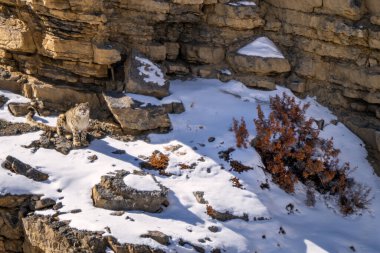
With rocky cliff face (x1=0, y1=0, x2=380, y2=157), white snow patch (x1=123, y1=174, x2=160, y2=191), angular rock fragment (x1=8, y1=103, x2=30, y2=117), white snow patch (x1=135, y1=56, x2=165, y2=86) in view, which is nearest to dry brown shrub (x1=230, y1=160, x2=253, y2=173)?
white snow patch (x1=123, y1=174, x2=160, y2=191)

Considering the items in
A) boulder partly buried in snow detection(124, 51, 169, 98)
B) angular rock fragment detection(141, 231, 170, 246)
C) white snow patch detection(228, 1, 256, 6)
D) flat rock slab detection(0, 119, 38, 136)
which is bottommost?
angular rock fragment detection(141, 231, 170, 246)

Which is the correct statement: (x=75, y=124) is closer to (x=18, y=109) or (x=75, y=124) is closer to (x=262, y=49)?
(x=18, y=109)

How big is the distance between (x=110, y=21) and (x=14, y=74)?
330cm

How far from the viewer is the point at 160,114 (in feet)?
41.5

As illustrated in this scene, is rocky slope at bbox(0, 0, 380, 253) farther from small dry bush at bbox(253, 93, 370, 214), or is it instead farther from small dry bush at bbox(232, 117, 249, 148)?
small dry bush at bbox(232, 117, 249, 148)

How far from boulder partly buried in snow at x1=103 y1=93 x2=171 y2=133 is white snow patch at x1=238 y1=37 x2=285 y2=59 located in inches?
133

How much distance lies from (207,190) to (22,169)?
4.10 m

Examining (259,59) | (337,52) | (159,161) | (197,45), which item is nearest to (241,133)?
(159,161)

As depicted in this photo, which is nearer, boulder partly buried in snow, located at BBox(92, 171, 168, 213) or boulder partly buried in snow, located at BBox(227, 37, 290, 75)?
boulder partly buried in snow, located at BBox(92, 171, 168, 213)

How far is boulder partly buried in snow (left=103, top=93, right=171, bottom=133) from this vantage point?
40.9 feet

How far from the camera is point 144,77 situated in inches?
524

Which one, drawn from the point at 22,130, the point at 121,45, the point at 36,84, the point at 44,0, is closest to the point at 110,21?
the point at 121,45

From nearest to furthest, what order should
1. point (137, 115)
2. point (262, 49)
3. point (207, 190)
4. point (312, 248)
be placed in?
point (312, 248), point (207, 190), point (137, 115), point (262, 49)

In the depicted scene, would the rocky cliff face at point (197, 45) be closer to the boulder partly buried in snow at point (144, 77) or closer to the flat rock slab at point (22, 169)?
the boulder partly buried in snow at point (144, 77)
